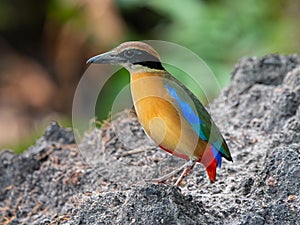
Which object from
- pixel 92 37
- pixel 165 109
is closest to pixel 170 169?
pixel 165 109

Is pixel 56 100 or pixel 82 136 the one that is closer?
pixel 82 136

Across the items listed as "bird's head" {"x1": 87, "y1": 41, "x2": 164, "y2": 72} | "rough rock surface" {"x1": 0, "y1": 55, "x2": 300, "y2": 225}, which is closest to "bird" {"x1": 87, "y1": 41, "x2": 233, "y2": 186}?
"bird's head" {"x1": 87, "y1": 41, "x2": 164, "y2": 72}

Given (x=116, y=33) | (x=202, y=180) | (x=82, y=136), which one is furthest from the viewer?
(x=116, y=33)

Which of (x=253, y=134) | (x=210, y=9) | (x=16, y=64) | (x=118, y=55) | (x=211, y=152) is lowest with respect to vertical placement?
(x=211, y=152)

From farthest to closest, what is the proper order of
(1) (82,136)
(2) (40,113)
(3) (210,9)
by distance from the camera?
(2) (40,113)
(3) (210,9)
(1) (82,136)

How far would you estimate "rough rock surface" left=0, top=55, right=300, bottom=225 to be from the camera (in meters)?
2.62

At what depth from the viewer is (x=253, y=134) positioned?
12.4 ft

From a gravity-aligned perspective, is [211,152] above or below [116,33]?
below

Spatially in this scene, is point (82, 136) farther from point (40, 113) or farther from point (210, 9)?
point (40, 113)

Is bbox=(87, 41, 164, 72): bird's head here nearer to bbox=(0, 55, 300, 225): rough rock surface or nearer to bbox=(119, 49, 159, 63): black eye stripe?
bbox=(119, 49, 159, 63): black eye stripe

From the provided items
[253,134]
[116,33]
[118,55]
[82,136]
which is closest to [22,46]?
[116,33]

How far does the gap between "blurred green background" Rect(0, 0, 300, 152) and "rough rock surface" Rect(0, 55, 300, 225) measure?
1.81m

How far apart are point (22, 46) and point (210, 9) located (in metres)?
2.62

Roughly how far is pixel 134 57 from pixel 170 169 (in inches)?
32.1
